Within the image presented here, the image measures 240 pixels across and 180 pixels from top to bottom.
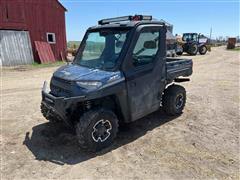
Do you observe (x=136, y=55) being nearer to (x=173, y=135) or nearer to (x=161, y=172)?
(x=173, y=135)

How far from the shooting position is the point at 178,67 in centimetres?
673

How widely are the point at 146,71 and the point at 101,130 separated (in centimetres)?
152

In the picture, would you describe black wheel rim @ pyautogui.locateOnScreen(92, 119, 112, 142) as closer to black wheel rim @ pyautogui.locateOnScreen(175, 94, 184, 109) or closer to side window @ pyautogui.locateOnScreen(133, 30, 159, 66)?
side window @ pyautogui.locateOnScreen(133, 30, 159, 66)

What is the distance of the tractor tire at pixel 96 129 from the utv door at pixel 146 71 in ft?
1.80

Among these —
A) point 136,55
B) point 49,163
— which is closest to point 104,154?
point 49,163

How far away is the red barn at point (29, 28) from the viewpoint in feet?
61.9

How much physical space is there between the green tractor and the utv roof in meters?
21.1

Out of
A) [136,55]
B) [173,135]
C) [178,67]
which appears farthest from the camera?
[178,67]

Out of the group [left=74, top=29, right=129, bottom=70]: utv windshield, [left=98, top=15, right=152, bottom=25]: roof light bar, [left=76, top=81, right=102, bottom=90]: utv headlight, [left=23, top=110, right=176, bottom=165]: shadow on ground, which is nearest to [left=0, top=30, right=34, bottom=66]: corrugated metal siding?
[left=23, top=110, right=176, bottom=165]: shadow on ground

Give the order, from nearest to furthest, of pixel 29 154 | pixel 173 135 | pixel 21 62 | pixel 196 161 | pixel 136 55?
1. pixel 196 161
2. pixel 29 154
3. pixel 136 55
4. pixel 173 135
5. pixel 21 62

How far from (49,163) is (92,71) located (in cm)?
181

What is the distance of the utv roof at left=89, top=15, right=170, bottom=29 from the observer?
5540 mm

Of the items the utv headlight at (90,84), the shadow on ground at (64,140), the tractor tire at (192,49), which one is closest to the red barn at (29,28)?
the tractor tire at (192,49)

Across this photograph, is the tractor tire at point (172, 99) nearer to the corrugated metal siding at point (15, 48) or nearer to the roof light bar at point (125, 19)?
the roof light bar at point (125, 19)
